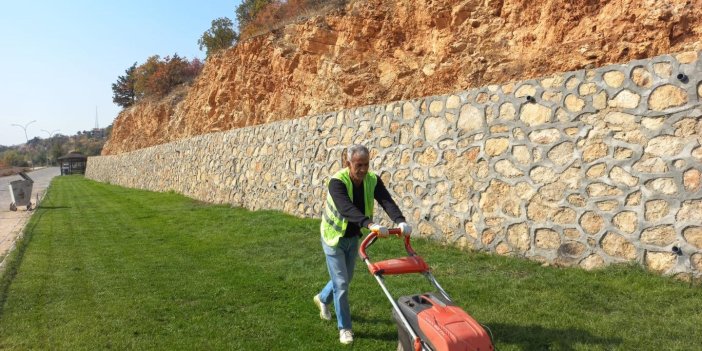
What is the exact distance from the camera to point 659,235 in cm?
588

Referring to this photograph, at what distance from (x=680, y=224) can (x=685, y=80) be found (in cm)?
155

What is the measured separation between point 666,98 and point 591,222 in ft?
5.37

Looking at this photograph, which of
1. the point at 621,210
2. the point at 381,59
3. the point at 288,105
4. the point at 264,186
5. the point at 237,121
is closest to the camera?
the point at 621,210

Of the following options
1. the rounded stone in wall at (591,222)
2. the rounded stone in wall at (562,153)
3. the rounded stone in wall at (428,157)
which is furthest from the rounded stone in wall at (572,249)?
the rounded stone in wall at (428,157)

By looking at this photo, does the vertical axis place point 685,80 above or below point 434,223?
above

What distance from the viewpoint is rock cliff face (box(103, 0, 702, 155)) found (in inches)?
310

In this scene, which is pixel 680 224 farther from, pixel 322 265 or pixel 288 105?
pixel 288 105

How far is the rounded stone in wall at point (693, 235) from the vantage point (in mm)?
5570

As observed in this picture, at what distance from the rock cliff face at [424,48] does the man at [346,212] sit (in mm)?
5058

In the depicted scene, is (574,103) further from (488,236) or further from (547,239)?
(488,236)

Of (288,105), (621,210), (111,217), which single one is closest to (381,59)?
(288,105)

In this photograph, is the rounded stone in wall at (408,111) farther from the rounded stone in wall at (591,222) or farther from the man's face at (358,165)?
the man's face at (358,165)

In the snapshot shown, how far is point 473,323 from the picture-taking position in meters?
3.38

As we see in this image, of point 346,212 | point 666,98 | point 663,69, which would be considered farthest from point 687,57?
point 346,212
